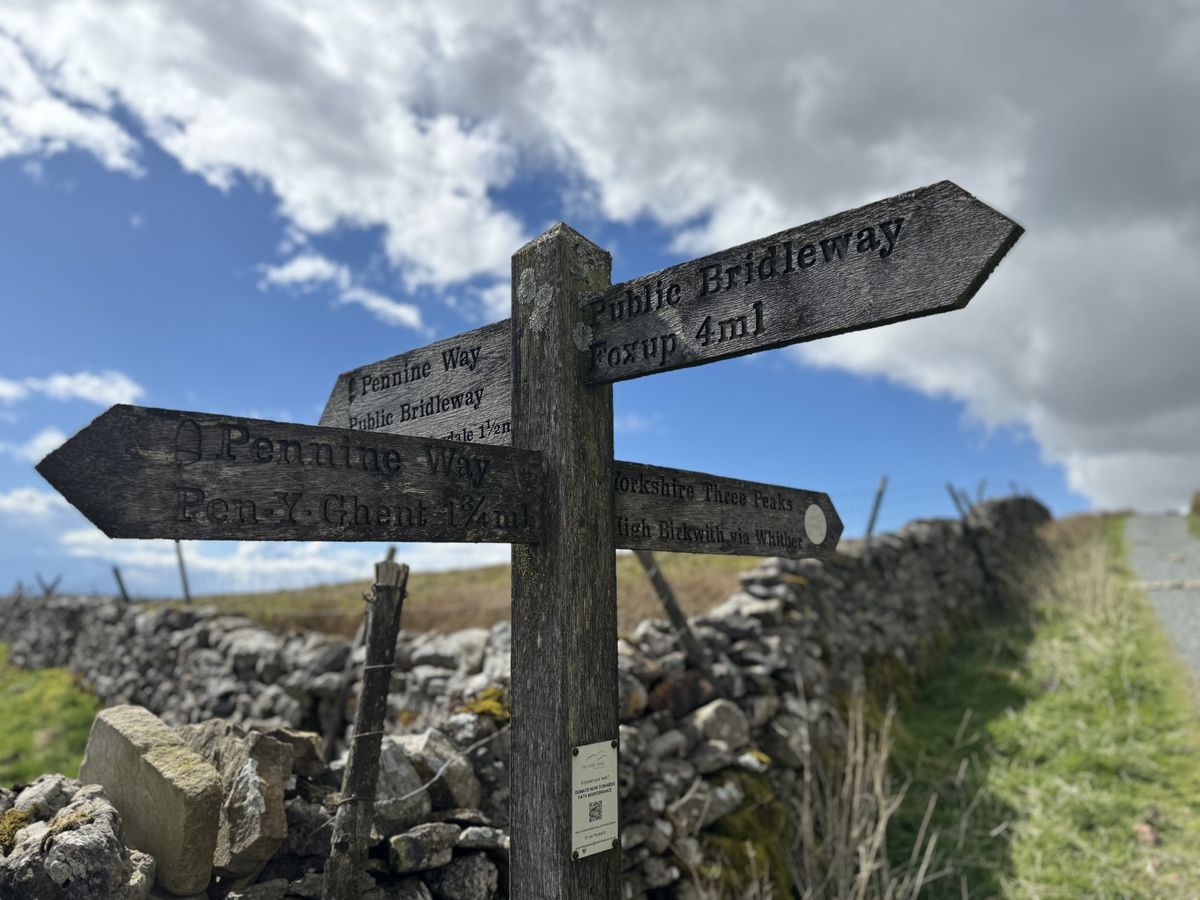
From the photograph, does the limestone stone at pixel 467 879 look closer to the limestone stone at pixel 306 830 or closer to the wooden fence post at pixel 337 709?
the limestone stone at pixel 306 830

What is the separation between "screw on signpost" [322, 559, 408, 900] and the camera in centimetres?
284

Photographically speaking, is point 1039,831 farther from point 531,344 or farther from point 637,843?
point 531,344

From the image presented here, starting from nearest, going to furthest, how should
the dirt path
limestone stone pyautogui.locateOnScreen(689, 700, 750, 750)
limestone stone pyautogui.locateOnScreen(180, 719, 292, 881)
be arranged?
limestone stone pyautogui.locateOnScreen(180, 719, 292, 881) → limestone stone pyautogui.locateOnScreen(689, 700, 750, 750) → the dirt path

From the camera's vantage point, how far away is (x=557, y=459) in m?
2.33

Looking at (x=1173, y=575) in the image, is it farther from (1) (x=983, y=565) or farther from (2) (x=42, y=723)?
(2) (x=42, y=723)

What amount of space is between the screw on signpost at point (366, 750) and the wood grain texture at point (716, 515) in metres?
1.00

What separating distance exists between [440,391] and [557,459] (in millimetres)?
690

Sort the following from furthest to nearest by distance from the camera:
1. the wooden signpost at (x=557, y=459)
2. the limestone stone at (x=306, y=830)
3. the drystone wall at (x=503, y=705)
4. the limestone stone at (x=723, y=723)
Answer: the limestone stone at (x=723, y=723) < the drystone wall at (x=503, y=705) < the limestone stone at (x=306, y=830) < the wooden signpost at (x=557, y=459)

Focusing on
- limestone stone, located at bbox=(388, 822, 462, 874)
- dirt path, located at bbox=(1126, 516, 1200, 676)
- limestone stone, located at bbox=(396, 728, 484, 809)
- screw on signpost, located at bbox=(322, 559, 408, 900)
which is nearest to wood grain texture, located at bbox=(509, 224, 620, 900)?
screw on signpost, located at bbox=(322, 559, 408, 900)

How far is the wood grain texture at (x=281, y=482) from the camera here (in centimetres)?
163

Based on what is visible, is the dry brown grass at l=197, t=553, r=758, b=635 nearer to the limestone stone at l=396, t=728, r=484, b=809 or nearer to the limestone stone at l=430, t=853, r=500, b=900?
the limestone stone at l=396, t=728, r=484, b=809

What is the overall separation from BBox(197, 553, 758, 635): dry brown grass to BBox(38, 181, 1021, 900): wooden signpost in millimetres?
3532

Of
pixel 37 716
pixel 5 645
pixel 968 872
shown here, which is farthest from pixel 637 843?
pixel 5 645

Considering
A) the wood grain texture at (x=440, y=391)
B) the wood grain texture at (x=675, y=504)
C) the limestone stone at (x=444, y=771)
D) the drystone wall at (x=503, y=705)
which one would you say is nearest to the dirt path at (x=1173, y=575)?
the drystone wall at (x=503, y=705)
